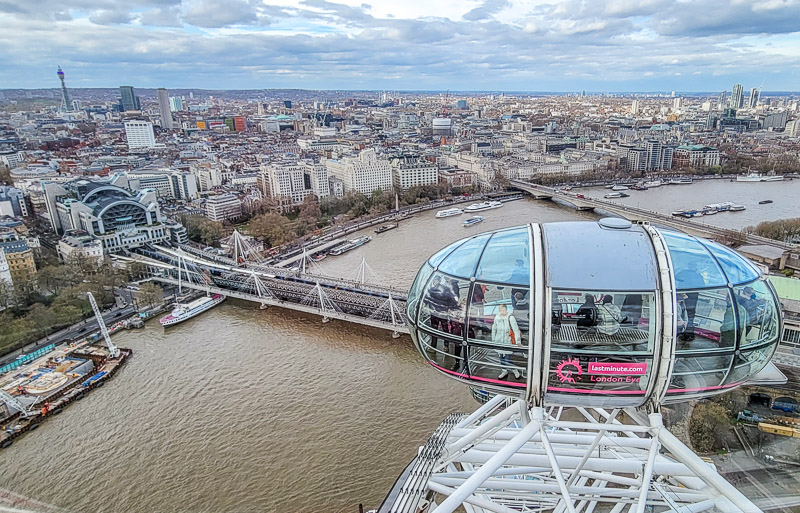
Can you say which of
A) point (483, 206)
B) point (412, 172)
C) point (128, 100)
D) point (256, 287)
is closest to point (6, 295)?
point (256, 287)

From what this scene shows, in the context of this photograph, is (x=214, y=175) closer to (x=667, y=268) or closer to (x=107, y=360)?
(x=107, y=360)

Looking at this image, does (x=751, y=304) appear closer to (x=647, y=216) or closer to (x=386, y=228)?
(x=386, y=228)

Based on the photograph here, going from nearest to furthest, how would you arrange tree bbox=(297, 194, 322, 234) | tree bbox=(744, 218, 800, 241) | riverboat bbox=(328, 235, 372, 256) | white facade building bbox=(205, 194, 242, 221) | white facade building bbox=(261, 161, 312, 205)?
riverboat bbox=(328, 235, 372, 256) < tree bbox=(744, 218, 800, 241) < tree bbox=(297, 194, 322, 234) < white facade building bbox=(205, 194, 242, 221) < white facade building bbox=(261, 161, 312, 205)

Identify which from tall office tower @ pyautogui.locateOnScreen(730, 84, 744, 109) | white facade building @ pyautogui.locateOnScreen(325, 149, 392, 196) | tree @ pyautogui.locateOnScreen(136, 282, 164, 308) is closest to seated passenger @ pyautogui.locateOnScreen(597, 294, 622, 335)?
tree @ pyautogui.locateOnScreen(136, 282, 164, 308)

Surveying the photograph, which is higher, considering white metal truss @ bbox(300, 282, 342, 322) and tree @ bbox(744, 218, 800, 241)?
white metal truss @ bbox(300, 282, 342, 322)

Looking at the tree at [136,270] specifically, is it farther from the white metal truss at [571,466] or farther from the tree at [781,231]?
the tree at [781,231]

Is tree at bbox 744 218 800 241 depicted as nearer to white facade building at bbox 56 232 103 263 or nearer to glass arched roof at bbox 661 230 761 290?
glass arched roof at bbox 661 230 761 290

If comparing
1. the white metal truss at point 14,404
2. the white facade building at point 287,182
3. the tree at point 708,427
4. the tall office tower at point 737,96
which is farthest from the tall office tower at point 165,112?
the tall office tower at point 737,96
